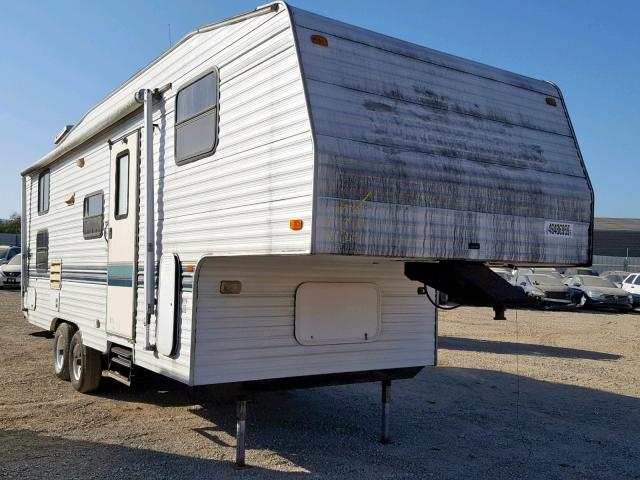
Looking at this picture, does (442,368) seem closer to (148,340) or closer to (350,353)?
(350,353)

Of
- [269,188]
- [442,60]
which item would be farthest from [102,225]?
[442,60]

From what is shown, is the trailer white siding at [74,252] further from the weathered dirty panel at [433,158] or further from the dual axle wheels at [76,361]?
the weathered dirty panel at [433,158]

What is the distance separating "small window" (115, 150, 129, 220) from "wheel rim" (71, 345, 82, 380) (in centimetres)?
195

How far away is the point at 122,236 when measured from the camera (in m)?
6.09

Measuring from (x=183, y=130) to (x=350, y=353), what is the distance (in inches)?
89.5

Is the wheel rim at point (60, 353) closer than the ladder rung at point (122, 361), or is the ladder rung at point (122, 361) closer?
the ladder rung at point (122, 361)

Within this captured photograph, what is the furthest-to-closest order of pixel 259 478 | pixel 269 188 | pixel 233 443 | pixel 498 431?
pixel 498 431, pixel 233 443, pixel 259 478, pixel 269 188

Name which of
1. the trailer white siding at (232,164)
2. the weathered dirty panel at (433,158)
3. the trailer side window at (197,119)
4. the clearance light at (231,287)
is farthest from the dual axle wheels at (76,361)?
the weathered dirty panel at (433,158)

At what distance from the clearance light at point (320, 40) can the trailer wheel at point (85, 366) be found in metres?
4.49

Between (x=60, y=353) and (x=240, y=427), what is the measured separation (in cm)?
395

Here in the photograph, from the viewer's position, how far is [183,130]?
520 cm

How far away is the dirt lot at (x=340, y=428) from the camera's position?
518 centimetres

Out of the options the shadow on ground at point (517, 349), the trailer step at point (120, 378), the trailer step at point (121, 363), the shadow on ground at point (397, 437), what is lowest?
the shadow on ground at point (517, 349)

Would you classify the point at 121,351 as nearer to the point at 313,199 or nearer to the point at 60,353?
the point at 60,353
